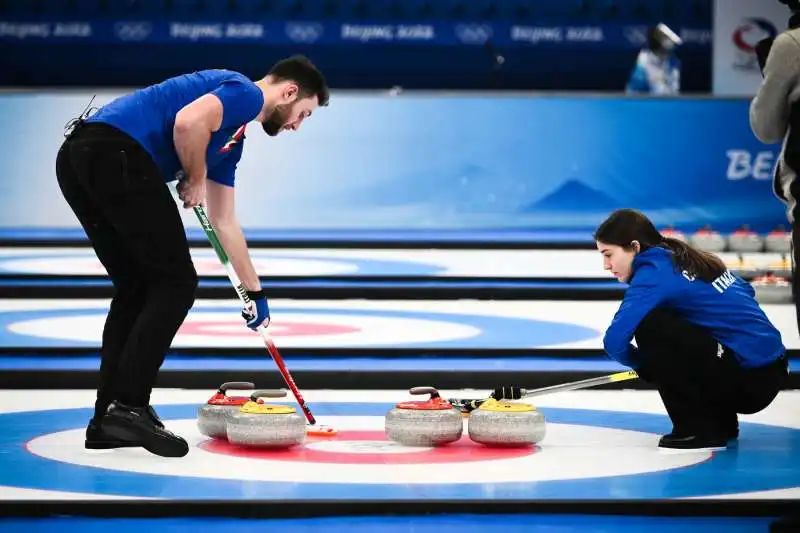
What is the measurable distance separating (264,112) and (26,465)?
3.58 feet

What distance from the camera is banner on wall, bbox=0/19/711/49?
1351 cm

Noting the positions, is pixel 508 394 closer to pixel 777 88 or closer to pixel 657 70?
pixel 777 88

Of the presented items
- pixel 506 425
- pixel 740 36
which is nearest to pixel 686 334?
pixel 506 425

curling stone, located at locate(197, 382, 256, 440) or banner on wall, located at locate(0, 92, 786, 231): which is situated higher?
banner on wall, located at locate(0, 92, 786, 231)

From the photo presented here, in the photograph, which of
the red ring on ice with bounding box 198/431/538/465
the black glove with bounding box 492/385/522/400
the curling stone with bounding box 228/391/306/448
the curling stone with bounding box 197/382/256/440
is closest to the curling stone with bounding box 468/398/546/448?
the red ring on ice with bounding box 198/431/538/465

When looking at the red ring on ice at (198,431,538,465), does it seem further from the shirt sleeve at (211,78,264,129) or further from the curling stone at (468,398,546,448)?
the shirt sleeve at (211,78,264,129)

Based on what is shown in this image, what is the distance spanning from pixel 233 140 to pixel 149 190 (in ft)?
1.03

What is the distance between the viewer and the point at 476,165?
10547 mm

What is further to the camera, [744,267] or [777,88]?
[744,267]

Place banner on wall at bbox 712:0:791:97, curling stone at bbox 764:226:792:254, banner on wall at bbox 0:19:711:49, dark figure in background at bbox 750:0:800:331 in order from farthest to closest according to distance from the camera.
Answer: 1. banner on wall at bbox 0:19:711:49
2. banner on wall at bbox 712:0:791:97
3. curling stone at bbox 764:226:792:254
4. dark figure in background at bbox 750:0:800:331

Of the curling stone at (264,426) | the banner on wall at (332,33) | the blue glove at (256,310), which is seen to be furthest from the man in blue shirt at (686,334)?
the banner on wall at (332,33)

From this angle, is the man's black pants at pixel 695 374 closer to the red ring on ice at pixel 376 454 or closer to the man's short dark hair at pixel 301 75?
the red ring on ice at pixel 376 454

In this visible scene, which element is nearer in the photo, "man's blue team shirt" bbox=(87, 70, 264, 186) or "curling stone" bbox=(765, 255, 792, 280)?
"man's blue team shirt" bbox=(87, 70, 264, 186)

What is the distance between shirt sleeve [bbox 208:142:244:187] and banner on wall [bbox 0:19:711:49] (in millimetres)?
9836
